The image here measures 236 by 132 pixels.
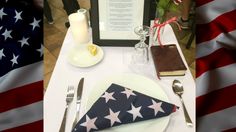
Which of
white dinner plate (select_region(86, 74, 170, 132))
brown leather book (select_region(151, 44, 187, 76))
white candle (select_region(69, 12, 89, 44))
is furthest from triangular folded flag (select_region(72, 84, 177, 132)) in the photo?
white candle (select_region(69, 12, 89, 44))

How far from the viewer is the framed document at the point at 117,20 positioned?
70 cm

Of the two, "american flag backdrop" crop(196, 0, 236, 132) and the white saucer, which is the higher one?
the white saucer

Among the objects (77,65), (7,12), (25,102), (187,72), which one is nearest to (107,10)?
(77,65)

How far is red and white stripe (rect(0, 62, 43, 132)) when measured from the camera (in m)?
0.83

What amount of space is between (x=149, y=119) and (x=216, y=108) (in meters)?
0.41

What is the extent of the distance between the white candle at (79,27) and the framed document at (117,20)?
42mm

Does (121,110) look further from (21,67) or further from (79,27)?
(21,67)

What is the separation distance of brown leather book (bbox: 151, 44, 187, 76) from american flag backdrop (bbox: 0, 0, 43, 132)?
15.9 inches

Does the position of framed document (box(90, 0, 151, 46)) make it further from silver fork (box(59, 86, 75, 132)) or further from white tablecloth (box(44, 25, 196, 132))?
silver fork (box(59, 86, 75, 132))

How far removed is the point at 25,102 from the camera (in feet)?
2.89

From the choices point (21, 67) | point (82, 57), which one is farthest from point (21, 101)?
point (82, 57)

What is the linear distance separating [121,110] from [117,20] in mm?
285

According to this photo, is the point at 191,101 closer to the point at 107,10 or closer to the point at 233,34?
the point at 107,10

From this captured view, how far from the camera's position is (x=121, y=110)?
552 mm
